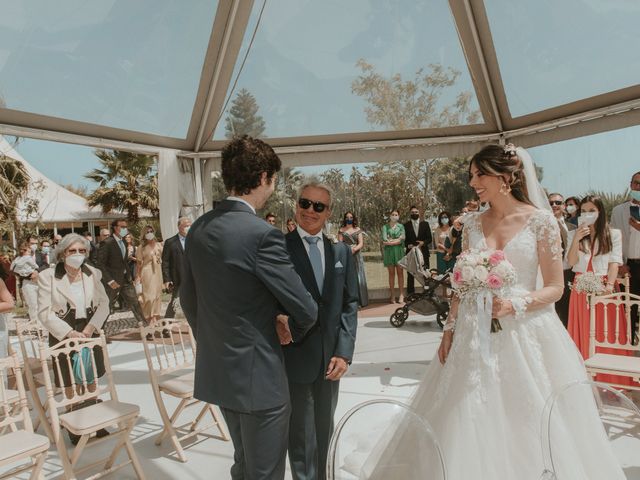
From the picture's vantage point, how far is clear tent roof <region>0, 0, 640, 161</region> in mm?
6027

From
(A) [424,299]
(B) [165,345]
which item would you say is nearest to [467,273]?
(B) [165,345]

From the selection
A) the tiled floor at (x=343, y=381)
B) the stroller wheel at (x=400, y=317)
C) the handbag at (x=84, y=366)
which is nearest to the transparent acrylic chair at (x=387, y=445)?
the tiled floor at (x=343, y=381)

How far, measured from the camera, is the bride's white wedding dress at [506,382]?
95.1 inches

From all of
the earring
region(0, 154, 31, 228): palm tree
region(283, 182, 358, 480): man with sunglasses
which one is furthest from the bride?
region(0, 154, 31, 228): palm tree

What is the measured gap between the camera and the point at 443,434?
2562 millimetres

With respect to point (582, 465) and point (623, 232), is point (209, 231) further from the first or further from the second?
point (623, 232)

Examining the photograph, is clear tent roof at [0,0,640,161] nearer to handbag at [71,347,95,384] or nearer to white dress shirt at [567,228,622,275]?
white dress shirt at [567,228,622,275]

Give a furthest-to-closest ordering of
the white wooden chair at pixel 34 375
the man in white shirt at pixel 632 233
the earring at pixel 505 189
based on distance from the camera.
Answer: the man in white shirt at pixel 632 233
the white wooden chair at pixel 34 375
the earring at pixel 505 189

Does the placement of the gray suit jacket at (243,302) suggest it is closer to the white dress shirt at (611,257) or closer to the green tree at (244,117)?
the white dress shirt at (611,257)

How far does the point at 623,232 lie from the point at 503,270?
473 centimetres

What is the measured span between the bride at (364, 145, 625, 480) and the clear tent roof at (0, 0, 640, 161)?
182 inches

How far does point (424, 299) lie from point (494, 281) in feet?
18.6

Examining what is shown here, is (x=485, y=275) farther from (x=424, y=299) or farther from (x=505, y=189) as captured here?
(x=424, y=299)

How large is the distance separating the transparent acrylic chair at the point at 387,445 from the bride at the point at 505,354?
900mm
